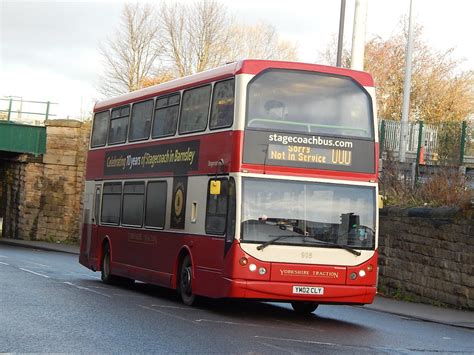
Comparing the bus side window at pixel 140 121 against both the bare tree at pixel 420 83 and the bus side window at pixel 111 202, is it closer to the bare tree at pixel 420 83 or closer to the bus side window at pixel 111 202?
the bus side window at pixel 111 202

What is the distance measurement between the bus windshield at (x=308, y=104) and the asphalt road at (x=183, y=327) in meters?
3.09

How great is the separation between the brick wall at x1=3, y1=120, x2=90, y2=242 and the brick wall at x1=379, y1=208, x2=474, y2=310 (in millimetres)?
26820

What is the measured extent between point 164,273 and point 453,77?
38.1m

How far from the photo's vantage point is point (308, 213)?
1609 cm

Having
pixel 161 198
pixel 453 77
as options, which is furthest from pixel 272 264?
pixel 453 77

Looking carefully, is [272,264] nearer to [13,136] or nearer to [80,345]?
[80,345]

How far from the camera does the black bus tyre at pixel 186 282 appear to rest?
17.5 metres

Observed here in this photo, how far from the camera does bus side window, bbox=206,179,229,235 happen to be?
1628cm

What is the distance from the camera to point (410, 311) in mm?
20078

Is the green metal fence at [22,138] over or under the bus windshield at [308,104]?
over

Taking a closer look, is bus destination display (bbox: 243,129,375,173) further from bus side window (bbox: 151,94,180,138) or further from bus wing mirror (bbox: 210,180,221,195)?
bus side window (bbox: 151,94,180,138)

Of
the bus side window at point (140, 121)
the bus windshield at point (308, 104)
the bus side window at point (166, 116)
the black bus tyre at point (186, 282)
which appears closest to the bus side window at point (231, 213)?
the bus windshield at point (308, 104)

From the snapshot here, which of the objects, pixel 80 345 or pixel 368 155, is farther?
pixel 368 155

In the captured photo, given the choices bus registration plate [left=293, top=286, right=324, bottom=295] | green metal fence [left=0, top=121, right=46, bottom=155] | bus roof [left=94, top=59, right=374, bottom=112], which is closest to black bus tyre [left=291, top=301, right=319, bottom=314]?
bus registration plate [left=293, top=286, right=324, bottom=295]
